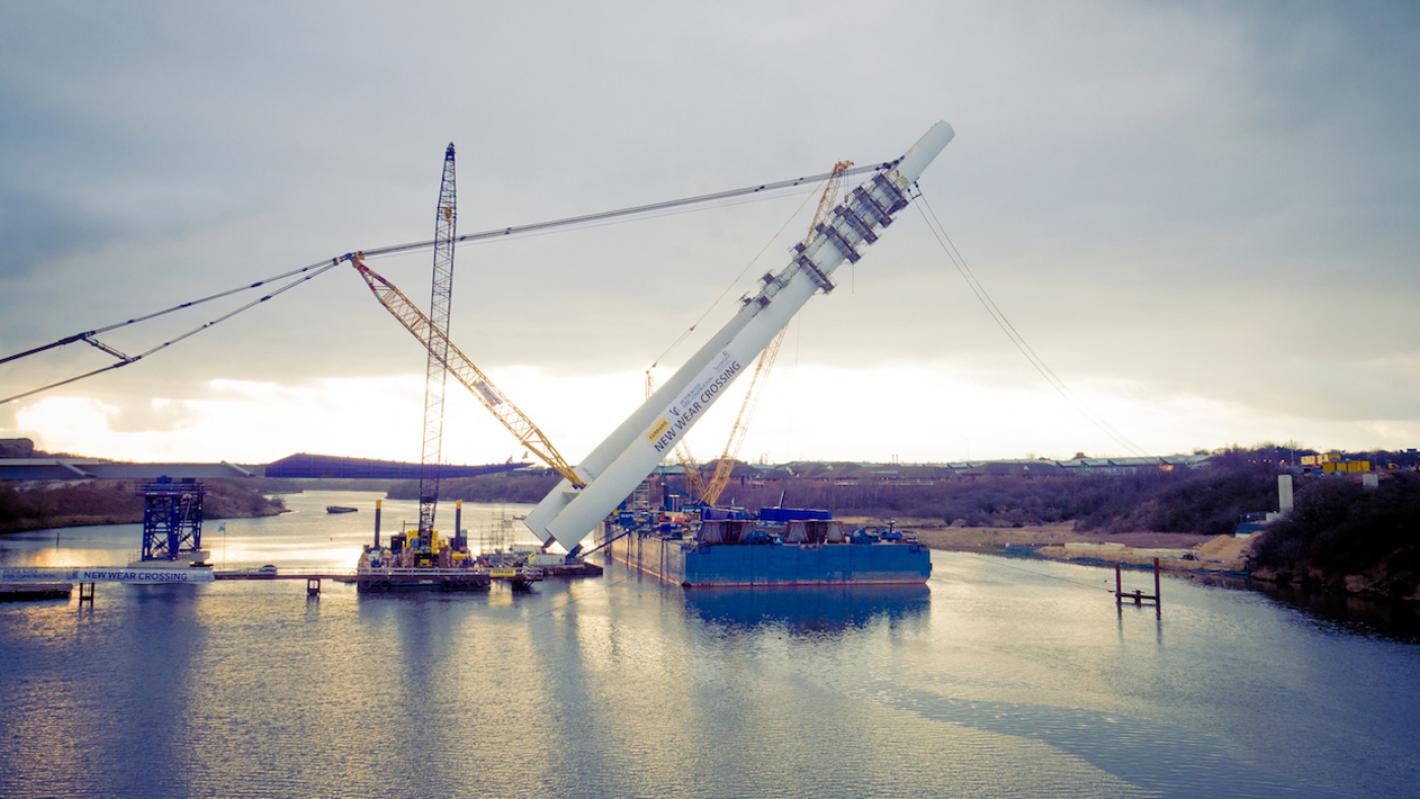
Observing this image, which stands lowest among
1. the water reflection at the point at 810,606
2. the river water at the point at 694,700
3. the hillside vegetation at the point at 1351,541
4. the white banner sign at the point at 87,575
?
the river water at the point at 694,700

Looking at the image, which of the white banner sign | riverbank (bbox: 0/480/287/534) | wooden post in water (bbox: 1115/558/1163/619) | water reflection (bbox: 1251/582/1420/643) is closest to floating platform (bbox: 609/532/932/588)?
wooden post in water (bbox: 1115/558/1163/619)

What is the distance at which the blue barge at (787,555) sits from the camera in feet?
162

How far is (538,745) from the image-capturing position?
2127 cm

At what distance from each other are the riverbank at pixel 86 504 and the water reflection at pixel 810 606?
244ft

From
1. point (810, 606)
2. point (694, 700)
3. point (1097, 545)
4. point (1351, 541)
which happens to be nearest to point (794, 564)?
point (810, 606)

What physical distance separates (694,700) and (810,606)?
1942 cm

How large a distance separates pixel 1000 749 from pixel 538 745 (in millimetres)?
10999

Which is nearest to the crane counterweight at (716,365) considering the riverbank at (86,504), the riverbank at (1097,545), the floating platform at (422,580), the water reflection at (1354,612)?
the floating platform at (422,580)

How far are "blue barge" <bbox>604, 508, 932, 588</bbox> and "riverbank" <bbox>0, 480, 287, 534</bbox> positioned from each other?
2774 inches

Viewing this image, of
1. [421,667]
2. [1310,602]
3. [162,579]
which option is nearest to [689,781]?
[421,667]

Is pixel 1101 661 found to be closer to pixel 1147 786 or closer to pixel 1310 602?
pixel 1147 786

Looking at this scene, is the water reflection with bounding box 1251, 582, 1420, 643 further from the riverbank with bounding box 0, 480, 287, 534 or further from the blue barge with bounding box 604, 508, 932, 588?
the riverbank with bounding box 0, 480, 287, 534

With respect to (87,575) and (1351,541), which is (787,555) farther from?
(87,575)

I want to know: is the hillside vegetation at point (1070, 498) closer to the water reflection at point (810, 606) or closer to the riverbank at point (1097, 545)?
the riverbank at point (1097, 545)
